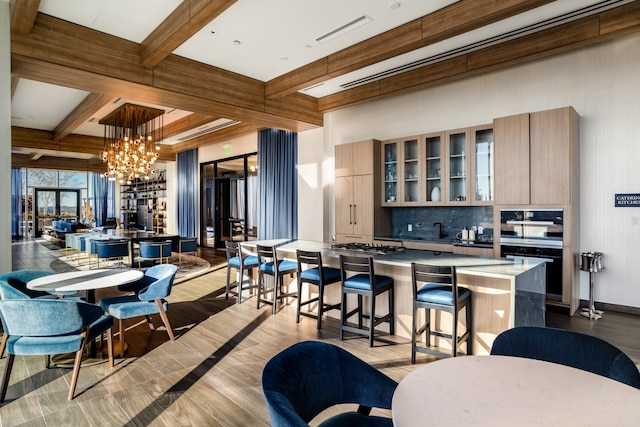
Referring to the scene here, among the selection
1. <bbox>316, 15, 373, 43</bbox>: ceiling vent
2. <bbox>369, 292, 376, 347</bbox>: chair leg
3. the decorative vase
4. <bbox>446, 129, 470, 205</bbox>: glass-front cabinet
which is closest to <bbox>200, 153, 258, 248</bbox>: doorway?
the decorative vase

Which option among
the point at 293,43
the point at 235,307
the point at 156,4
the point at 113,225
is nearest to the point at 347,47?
the point at 293,43

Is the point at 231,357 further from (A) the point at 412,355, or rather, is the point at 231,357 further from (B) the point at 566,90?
(B) the point at 566,90

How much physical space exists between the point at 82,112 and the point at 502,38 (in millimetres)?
7598

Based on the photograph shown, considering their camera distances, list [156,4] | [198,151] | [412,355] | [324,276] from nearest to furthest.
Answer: [412,355], [156,4], [324,276], [198,151]

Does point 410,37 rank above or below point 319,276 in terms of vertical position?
above

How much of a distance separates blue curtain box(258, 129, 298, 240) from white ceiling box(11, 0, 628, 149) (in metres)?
2.73

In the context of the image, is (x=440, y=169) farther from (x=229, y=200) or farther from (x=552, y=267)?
(x=229, y=200)

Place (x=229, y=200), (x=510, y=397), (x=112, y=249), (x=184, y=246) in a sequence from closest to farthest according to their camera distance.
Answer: (x=510, y=397) → (x=112, y=249) → (x=184, y=246) → (x=229, y=200)

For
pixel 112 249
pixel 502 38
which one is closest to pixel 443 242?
pixel 502 38

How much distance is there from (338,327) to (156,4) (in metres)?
4.09

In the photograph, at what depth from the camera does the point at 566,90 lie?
4.84 metres

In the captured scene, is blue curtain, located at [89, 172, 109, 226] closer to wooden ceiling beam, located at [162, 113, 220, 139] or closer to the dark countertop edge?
wooden ceiling beam, located at [162, 113, 220, 139]

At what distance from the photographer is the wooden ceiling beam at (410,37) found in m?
3.60

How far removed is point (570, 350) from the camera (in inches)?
68.1
